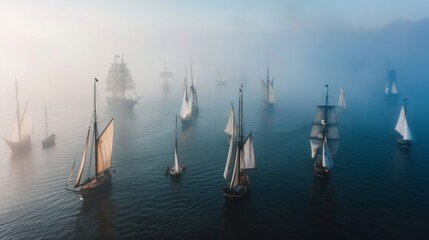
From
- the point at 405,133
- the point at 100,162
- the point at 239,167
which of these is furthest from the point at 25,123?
the point at 405,133

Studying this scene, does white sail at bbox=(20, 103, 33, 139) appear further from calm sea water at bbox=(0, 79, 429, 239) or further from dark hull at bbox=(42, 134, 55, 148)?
dark hull at bbox=(42, 134, 55, 148)

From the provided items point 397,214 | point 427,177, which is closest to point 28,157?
point 397,214

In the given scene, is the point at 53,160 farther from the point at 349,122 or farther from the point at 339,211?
the point at 349,122

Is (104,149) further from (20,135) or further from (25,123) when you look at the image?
(25,123)

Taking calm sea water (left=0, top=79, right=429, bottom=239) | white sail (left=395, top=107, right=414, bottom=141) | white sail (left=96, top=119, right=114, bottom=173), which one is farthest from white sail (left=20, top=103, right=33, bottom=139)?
white sail (left=395, top=107, right=414, bottom=141)

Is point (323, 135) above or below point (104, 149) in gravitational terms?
above
